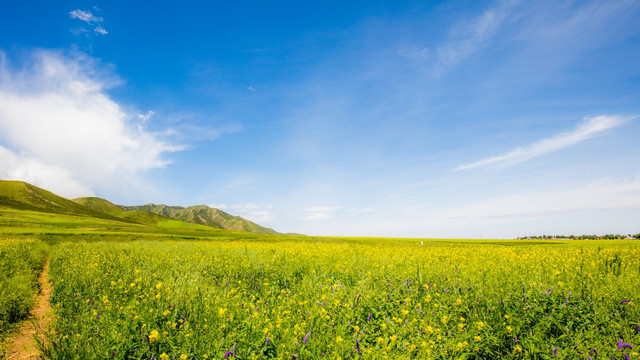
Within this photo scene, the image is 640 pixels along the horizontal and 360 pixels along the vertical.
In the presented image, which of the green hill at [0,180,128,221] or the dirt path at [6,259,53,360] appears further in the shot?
the green hill at [0,180,128,221]

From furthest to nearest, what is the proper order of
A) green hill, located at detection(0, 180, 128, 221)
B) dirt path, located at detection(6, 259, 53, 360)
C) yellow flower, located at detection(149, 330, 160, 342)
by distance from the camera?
green hill, located at detection(0, 180, 128, 221) < dirt path, located at detection(6, 259, 53, 360) < yellow flower, located at detection(149, 330, 160, 342)

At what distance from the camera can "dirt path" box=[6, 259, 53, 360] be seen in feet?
16.7

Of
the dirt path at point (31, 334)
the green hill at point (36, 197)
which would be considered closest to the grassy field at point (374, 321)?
the dirt path at point (31, 334)

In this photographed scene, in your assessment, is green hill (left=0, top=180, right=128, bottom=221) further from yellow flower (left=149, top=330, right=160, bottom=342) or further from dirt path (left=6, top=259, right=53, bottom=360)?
yellow flower (left=149, top=330, right=160, bottom=342)

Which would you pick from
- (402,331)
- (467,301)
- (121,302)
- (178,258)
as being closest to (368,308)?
(402,331)

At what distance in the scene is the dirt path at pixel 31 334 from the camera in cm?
509

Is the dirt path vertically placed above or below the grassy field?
below

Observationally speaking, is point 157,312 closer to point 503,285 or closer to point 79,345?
point 79,345

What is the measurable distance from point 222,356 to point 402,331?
266cm

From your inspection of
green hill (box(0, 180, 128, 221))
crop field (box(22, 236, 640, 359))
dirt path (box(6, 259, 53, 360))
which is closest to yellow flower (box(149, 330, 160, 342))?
crop field (box(22, 236, 640, 359))

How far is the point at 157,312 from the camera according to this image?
15.6 feet

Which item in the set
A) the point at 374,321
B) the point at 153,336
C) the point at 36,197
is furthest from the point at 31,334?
the point at 36,197

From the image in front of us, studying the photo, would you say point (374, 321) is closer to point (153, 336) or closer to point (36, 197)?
point (153, 336)

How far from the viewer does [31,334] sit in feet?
18.6
